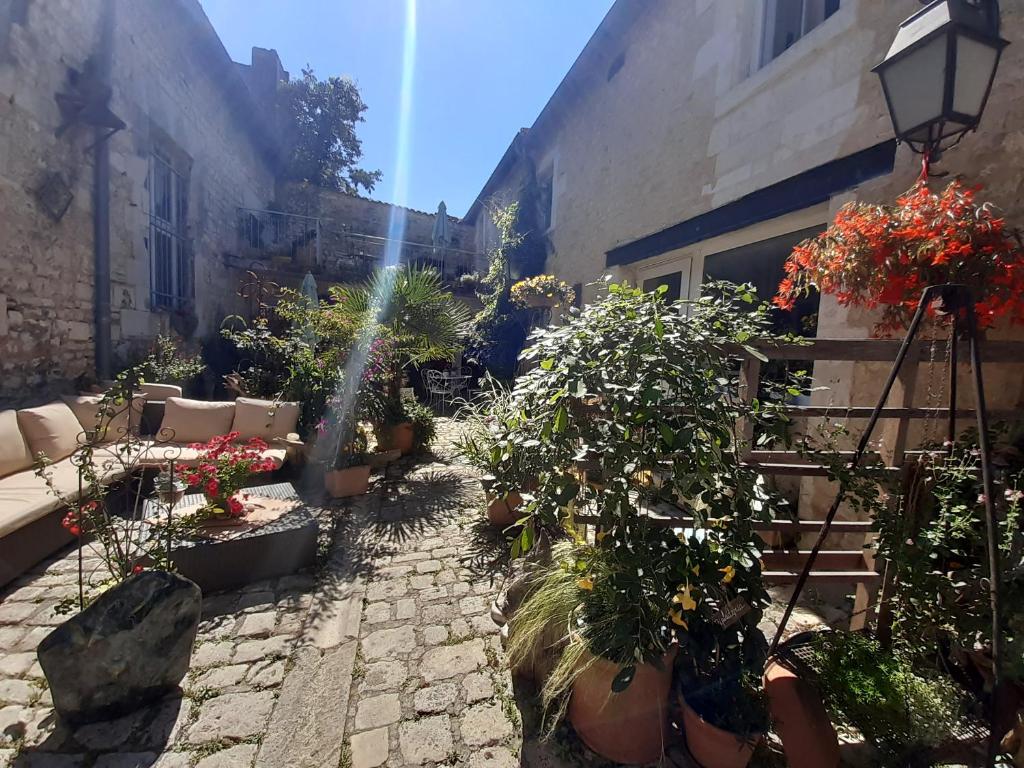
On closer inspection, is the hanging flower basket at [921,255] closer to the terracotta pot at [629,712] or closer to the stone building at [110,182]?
the terracotta pot at [629,712]

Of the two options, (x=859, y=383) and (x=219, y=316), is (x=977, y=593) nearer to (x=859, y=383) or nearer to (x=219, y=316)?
(x=859, y=383)

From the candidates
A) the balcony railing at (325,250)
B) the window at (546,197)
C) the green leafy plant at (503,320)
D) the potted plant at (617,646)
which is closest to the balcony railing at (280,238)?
the balcony railing at (325,250)

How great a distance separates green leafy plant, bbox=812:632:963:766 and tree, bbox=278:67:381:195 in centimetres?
1466

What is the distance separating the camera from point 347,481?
406 centimetres

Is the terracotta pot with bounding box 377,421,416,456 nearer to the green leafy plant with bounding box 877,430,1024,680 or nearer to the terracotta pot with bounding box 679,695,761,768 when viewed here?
the terracotta pot with bounding box 679,695,761,768

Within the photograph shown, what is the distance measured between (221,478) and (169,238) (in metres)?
5.89

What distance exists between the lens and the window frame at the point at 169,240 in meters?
6.15

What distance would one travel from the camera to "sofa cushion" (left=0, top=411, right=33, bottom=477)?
10.1 feet

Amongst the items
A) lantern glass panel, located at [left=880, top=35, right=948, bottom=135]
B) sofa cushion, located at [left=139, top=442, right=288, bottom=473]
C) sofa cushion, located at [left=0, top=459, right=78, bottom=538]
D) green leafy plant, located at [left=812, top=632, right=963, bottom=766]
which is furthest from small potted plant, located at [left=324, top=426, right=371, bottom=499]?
lantern glass panel, located at [left=880, top=35, right=948, bottom=135]

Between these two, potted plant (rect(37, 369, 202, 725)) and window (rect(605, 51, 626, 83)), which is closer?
potted plant (rect(37, 369, 202, 725))

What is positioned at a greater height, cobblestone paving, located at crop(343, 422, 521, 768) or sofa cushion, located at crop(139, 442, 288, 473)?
sofa cushion, located at crop(139, 442, 288, 473)

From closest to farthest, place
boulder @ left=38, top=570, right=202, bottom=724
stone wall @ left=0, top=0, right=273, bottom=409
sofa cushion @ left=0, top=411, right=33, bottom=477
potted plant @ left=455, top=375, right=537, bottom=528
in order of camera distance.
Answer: boulder @ left=38, top=570, right=202, bottom=724 < potted plant @ left=455, top=375, right=537, bottom=528 < sofa cushion @ left=0, top=411, right=33, bottom=477 < stone wall @ left=0, top=0, right=273, bottom=409

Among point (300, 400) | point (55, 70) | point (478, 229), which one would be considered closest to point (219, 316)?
point (55, 70)

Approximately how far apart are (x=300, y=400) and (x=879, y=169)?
5.25 meters
